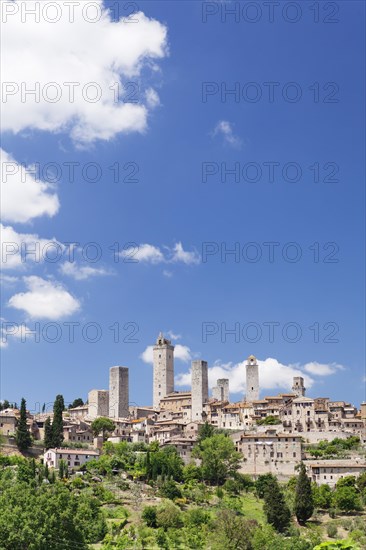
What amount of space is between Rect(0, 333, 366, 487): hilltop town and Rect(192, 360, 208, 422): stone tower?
4.2 inches

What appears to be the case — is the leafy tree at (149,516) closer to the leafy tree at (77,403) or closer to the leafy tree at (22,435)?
the leafy tree at (22,435)

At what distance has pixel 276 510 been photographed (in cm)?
6388

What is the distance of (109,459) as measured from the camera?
7706 cm

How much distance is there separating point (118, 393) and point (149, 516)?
5061 cm

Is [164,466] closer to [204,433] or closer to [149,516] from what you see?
[149,516]

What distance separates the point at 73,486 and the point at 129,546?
1524 centimetres

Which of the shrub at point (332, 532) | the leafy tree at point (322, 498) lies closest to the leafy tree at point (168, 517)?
the shrub at point (332, 532)

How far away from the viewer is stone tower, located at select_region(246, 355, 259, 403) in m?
112

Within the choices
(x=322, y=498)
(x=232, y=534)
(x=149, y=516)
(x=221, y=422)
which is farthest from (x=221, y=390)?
(x=232, y=534)

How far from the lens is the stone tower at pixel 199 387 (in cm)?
10650

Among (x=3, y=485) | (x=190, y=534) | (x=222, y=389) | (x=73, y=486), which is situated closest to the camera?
(x=3, y=485)

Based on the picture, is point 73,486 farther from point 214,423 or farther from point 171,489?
point 214,423

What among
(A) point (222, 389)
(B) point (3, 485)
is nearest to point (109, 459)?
(B) point (3, 485)

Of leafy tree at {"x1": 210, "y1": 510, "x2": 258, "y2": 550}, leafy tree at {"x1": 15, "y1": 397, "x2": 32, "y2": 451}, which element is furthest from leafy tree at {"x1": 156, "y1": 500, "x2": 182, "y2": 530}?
leafy tree at {"x1": 15, "y1": 397, "x2": 32, "y2": 451}
